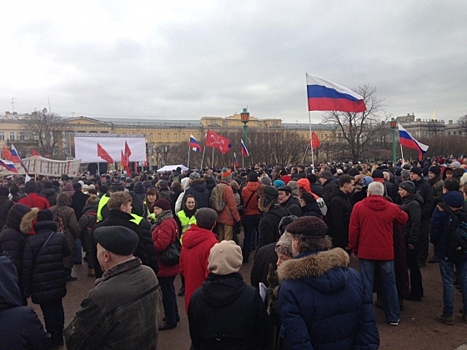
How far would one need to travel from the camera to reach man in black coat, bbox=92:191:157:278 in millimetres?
4344

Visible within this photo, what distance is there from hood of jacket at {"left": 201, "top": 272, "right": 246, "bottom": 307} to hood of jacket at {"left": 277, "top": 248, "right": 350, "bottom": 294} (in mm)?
363

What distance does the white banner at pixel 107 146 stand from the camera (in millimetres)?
20250

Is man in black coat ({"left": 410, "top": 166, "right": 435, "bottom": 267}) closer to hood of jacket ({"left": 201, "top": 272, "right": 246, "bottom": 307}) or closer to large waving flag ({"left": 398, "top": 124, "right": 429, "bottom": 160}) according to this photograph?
hood of jacket ({"left": 201, "top": 272, "right": 246, "bottom": 307})

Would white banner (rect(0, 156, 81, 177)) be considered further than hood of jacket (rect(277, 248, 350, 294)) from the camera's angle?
Yes

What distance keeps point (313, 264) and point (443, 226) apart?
144 inches

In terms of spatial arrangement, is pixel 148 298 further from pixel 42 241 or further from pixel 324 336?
pixel 42 241

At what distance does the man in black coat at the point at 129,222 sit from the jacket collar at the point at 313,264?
2396 millimetres

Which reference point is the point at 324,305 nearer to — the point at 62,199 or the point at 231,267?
the point at 231,267

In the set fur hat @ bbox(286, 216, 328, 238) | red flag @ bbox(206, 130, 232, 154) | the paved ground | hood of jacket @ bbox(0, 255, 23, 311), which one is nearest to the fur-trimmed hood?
the paved ground

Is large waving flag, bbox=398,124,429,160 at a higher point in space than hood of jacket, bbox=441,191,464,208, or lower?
higher

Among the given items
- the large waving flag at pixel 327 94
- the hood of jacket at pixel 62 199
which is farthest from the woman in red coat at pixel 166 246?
the large waving flag at pixel 327 94

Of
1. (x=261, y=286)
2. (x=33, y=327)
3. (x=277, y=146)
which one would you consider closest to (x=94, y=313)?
(x=33, y=327)

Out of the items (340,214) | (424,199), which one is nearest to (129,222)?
Result: (340,214)

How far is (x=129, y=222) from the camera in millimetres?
4387
